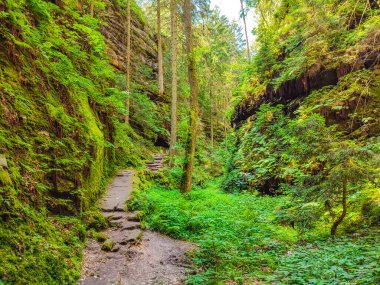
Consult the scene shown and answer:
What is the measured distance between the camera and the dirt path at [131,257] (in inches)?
180

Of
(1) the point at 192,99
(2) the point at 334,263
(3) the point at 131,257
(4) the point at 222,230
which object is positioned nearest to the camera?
(2) the point at 334,263

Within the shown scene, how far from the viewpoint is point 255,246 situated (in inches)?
243

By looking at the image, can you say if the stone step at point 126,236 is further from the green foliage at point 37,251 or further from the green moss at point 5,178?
the green moss at point 5,178

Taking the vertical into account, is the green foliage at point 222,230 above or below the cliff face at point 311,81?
below

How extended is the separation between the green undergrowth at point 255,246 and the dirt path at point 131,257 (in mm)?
382

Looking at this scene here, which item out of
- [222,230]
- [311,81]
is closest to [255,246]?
[222,230]

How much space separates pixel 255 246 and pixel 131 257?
290 centimetres

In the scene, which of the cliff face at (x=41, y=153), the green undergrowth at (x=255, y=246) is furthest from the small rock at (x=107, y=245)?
the green undergrowth at (x=255, y=246)

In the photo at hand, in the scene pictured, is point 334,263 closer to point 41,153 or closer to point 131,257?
point 131,257

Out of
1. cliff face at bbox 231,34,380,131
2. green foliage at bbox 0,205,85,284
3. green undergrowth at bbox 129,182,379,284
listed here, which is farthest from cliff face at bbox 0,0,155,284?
cliff face at bbox 231,34,380,131

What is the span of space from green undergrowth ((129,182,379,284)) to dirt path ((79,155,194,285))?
38 centimetres

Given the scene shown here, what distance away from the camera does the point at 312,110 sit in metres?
10.7

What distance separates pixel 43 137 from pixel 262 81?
1419cm

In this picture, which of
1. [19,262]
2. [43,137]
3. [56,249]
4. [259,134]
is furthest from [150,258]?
[259,134]
